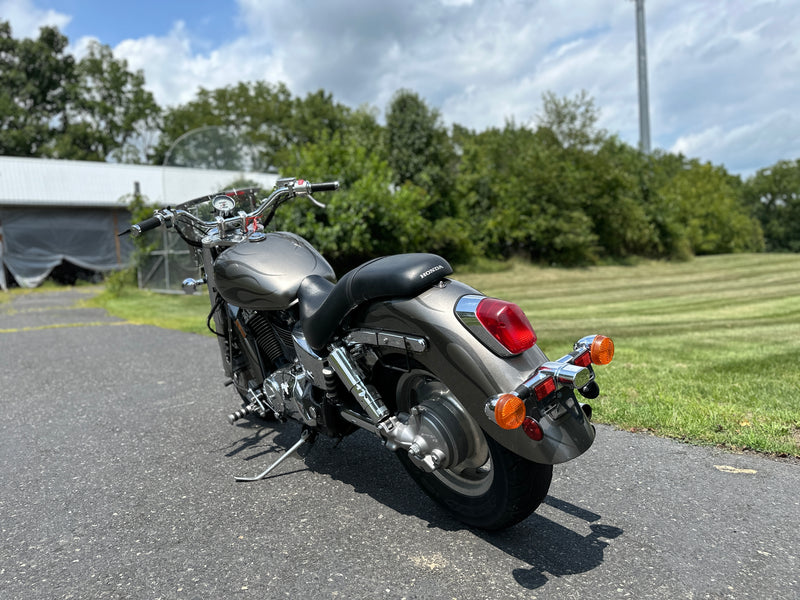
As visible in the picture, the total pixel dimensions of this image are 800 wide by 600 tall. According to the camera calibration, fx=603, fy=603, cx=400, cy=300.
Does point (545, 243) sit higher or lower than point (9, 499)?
higher

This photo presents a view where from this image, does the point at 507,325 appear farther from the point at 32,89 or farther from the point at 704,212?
the point at 32,89

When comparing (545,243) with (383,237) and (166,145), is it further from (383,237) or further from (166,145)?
(166,145)

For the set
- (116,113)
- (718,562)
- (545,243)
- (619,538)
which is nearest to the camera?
(718,562)

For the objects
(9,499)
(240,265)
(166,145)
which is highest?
(166,145)

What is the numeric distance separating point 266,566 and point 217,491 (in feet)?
3.06

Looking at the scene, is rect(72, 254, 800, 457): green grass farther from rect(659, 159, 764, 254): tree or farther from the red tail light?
rect(659, 159, 764, 254): tree

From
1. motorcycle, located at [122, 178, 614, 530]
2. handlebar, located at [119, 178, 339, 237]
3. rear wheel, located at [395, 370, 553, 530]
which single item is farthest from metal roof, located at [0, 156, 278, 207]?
rear wheel, located at [395, 370, 553, 530]

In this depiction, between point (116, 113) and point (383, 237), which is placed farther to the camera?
point (116, 113)

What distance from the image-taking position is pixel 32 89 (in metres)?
50.1

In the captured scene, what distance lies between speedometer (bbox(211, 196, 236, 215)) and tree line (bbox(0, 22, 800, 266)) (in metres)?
8.59

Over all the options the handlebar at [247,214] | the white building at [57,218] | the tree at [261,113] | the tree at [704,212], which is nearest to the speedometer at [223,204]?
the handlebar at [247,214]

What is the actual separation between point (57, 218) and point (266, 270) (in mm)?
28080

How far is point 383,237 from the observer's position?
2222cm

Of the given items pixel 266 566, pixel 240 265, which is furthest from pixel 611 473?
pixel 240 265
